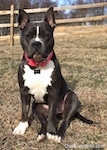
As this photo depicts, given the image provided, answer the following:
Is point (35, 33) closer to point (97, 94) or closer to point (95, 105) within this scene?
point (95, 105)

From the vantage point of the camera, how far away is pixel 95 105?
4980 millimetres

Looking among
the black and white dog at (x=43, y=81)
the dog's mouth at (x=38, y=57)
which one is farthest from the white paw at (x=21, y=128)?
the dog's mouth at (x=38, y=57)

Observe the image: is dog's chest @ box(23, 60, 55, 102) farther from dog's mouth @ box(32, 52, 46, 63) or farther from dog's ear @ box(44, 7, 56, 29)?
dog's ear @ box(44, 7, 56, 29)

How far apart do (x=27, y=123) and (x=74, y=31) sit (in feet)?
38.5

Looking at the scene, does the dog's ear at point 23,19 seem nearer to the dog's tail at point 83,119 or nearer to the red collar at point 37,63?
the red collar at point 37,63

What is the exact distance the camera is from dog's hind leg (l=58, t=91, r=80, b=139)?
4.01m

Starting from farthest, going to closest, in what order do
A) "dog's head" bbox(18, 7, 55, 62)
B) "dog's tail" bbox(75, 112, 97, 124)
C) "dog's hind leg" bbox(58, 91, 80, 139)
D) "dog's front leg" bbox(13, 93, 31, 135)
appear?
"dog's tail" bbox(75, 112, 97, 124), "dog's front leg" bbox(13, 93, 31, 135), "dog's hind leg" bbox(58, 91, 80, 139), "dog's head" bbox(18, 7, 55, 62)

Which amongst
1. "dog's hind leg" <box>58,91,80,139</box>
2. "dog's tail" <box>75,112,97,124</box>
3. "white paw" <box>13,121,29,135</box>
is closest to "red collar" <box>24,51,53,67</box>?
"dog's hind leg" <box>58,91,80,139</box>

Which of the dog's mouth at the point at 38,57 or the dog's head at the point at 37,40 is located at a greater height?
the dog's head at the point at 37,40

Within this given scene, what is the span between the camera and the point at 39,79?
4.03 meters

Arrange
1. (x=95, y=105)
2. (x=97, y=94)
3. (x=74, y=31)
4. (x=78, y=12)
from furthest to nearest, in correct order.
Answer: (x=78, y=12)
(x=74, y=31)
(x=97, y=94)
(x=95, y=105)

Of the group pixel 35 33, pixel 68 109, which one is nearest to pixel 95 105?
pixel 68 109

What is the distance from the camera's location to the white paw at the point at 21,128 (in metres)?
4.07

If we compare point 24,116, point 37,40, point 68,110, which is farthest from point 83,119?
point 37,40
